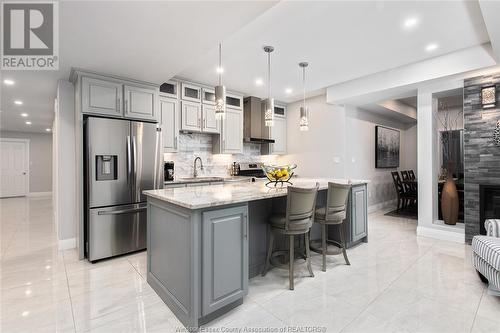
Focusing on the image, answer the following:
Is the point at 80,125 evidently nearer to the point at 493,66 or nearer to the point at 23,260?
the point at 23,260

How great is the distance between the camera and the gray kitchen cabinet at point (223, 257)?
187 cm

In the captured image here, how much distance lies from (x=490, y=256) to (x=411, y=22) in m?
2.41

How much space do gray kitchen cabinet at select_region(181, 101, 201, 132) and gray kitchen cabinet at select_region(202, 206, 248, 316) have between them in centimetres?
276

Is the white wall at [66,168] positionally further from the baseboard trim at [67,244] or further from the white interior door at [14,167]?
the white interior door at [14,167]

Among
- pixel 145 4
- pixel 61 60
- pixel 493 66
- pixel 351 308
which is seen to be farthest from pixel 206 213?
pixel 493 66

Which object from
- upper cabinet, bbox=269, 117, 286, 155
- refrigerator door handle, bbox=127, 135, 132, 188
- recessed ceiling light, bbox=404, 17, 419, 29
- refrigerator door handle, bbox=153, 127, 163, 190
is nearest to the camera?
recessed ceiling light, bbox=404, 17, 419, 29

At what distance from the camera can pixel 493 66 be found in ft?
11.0

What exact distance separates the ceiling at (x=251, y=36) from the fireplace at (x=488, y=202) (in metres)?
1.98

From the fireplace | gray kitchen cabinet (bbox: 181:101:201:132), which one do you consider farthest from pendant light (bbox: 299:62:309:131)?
the fireplace

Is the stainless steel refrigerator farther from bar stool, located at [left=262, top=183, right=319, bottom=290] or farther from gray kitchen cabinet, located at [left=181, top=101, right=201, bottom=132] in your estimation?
bar stool, located at [left=262, top=183, right=319, bottom=290]

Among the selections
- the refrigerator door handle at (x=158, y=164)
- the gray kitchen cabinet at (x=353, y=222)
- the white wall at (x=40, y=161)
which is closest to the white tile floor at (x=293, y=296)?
the gray kitchen cabinet at (x=353, y=222)

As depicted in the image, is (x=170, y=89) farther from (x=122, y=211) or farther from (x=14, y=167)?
(x=14, y=167)

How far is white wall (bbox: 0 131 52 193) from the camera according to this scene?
9.61 m

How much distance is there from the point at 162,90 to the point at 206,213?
9.94 ft
